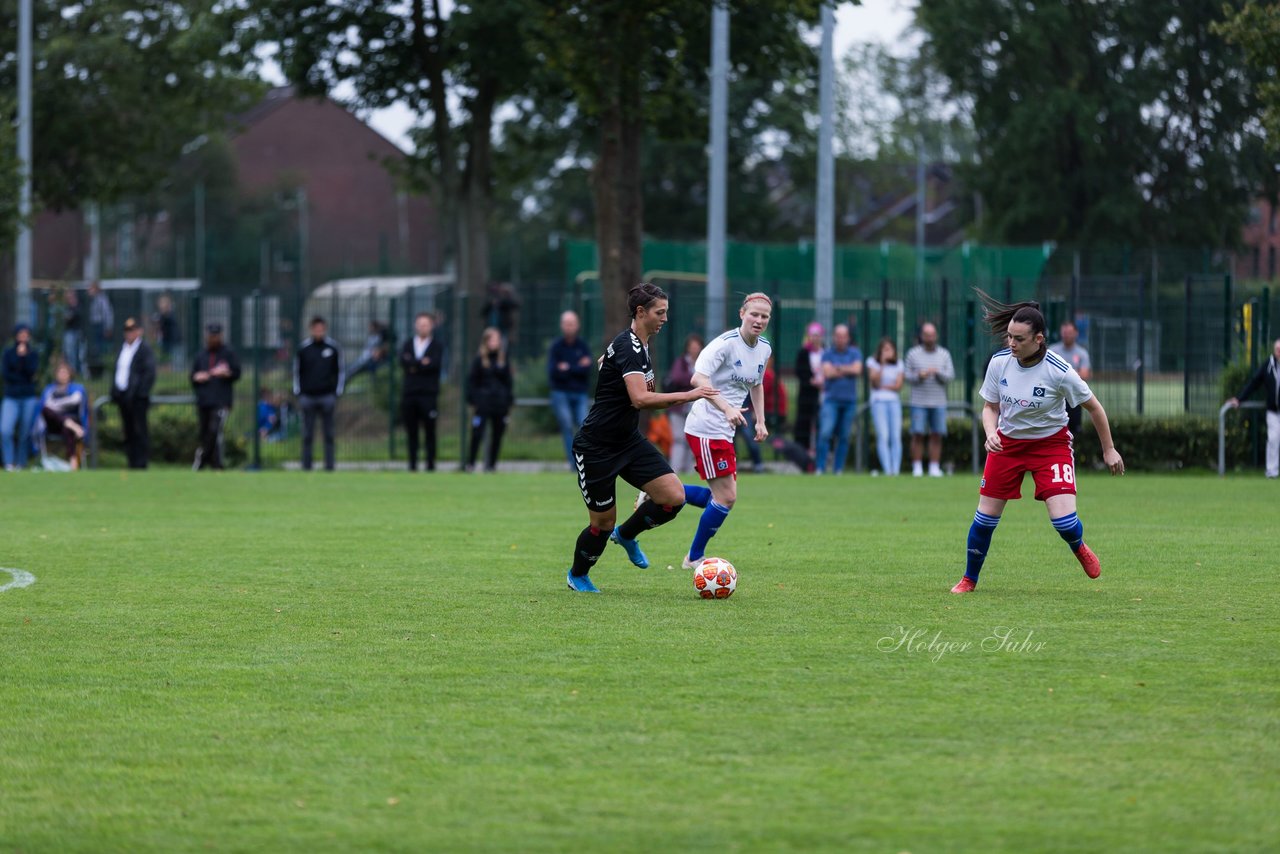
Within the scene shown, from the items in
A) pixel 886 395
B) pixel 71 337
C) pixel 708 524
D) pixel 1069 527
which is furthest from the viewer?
pixel 71 337

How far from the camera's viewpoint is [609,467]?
9.68 m

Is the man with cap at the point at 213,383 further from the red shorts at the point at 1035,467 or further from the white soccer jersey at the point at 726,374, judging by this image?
the red shorts at the point at 1035,467

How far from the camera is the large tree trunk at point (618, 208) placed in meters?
24.9

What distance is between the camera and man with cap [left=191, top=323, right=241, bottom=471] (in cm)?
2267

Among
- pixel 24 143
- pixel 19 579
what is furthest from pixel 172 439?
pixel 19 579

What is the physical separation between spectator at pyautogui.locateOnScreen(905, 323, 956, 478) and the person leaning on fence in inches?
142

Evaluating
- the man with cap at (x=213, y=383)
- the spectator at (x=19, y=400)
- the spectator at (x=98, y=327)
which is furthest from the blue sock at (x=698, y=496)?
the spectator at (x=98, y=327)

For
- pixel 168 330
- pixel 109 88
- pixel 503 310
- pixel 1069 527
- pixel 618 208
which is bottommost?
pixel 1069 527

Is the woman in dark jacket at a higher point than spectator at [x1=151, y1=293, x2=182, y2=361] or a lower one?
lower

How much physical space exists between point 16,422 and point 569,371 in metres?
7.84

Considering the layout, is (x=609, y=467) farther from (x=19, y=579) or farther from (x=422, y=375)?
(x=422, y=375)

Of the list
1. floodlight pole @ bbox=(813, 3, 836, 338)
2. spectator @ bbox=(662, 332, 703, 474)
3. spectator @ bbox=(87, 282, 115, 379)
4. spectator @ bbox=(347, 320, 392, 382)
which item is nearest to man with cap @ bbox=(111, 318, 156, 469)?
spectator @ bbox=(87, 282, 115, 379)

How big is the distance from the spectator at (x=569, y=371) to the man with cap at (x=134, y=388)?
548cm

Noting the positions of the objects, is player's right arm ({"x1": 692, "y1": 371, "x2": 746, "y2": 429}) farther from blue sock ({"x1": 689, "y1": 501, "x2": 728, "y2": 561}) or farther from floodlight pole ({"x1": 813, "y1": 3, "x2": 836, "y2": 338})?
floodlight pole ({"x1": 813, "y1": 3, "x2": 836, "y2": 338})
